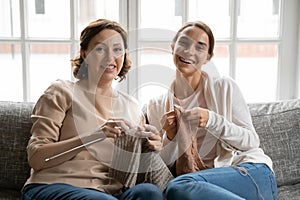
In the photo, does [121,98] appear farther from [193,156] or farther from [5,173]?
[5,173]

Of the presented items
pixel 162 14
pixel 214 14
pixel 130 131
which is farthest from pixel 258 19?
pixel 130 131

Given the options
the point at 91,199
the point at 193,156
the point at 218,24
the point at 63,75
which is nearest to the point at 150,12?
the point at 218,24

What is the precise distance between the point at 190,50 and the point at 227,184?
524 millimetres

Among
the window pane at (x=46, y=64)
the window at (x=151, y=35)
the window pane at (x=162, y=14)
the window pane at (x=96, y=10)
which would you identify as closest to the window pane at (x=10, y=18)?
the window at (x=151, y=35)

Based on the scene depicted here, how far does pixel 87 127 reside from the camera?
6.32 feet

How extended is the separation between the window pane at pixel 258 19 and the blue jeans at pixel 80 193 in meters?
1.14

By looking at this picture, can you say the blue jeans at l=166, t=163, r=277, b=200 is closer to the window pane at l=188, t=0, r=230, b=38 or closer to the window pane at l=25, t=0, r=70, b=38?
the window pane at l=188, t=0, r=230, b=38

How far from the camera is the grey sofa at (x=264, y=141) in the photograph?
216 centimetres

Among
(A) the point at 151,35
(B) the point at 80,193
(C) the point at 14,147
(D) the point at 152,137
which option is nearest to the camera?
(B) the point at 80,193

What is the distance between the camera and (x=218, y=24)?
2617 millimetres

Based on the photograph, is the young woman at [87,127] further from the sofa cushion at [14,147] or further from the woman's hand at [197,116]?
the sofa cushion at [14,147]

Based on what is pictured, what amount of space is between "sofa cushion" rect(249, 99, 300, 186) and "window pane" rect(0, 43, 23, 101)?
3.83 feet

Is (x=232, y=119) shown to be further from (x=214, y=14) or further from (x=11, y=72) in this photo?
(x=11, y=72)

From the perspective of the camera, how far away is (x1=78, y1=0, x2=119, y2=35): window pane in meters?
2.54
